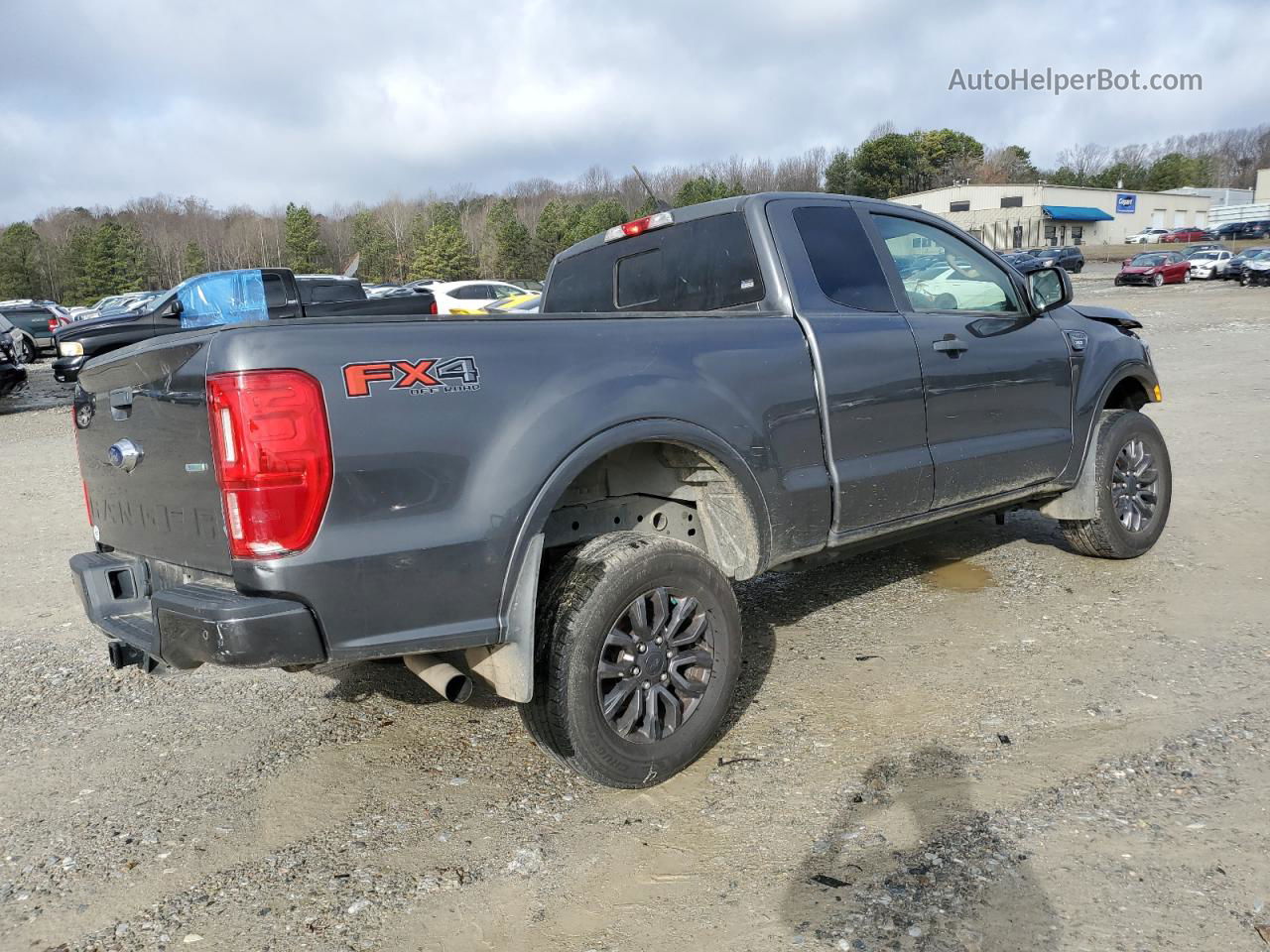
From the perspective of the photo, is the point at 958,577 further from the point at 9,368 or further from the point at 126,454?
the point at 9,368

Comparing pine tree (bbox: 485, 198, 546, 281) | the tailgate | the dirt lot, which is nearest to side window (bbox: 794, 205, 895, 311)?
the dirt lot

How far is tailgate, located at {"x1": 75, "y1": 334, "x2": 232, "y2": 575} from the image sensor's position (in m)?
2.66

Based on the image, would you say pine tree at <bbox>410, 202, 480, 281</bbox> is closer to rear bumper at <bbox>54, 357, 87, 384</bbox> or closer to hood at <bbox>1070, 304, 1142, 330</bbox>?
rear bumper at <bbox>54, 357, 87, 384</bbox>

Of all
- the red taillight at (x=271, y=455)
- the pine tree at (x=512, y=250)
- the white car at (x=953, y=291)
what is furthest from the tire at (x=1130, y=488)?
the pine tree at (x=512, y=250)

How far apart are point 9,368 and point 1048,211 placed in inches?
2968

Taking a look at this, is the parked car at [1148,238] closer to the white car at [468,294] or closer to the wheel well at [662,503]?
the white car at [468,294]

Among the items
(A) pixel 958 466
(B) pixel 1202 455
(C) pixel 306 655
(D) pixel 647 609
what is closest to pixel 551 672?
(D) pixel 647 609

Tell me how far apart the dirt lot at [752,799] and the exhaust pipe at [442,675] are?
465 mm

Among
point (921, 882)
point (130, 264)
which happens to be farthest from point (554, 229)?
point (921, 882)

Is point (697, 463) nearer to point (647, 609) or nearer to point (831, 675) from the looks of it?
point (647, 609)

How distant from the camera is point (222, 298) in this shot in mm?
14125

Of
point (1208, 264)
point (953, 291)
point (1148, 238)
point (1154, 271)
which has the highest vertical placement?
point (1148, 238)

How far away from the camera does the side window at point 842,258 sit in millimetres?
3906

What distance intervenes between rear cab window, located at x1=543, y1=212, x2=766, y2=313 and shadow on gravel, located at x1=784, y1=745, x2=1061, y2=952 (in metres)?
1.96
